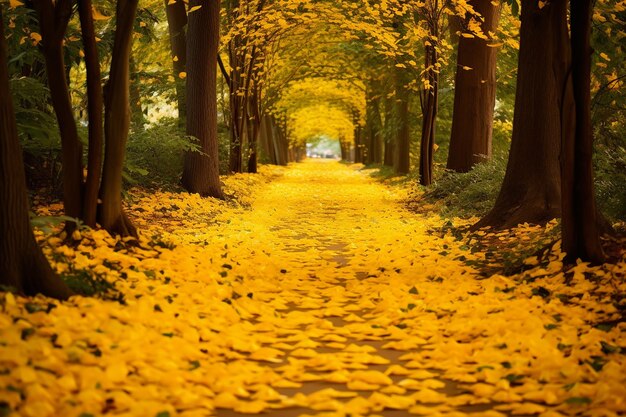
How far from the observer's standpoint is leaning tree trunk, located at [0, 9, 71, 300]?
5.03 metres

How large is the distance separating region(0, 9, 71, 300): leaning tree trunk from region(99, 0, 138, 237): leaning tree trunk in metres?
2.71

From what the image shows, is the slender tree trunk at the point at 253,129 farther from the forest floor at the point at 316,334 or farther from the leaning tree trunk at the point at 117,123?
the leaning tree trunk at the point at 117,123

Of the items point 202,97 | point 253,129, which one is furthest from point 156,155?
point 253,129

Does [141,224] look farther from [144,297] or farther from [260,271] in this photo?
[144,297]

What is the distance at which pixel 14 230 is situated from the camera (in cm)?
508

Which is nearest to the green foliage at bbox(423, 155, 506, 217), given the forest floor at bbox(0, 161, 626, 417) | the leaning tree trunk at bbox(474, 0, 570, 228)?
the leaning tree trunk at bbox(474, 0, 570, 228)

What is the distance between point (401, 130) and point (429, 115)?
6.59 metres

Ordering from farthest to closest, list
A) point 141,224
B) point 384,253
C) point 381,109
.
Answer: point 381,109 < point 141,224 < point 384,253

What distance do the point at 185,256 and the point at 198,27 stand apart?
8.79 m

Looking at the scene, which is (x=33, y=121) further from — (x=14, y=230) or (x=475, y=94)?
(x=475, y=94)

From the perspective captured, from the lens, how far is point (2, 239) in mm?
5027

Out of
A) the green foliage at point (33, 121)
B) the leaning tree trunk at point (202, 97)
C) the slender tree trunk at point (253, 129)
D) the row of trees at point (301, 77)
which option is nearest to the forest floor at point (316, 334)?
the row of trees at point (301, 77)

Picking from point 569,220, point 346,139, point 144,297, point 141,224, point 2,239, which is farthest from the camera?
point 346,139

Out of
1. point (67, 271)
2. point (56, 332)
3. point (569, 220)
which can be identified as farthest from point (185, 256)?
point (569, 220)
